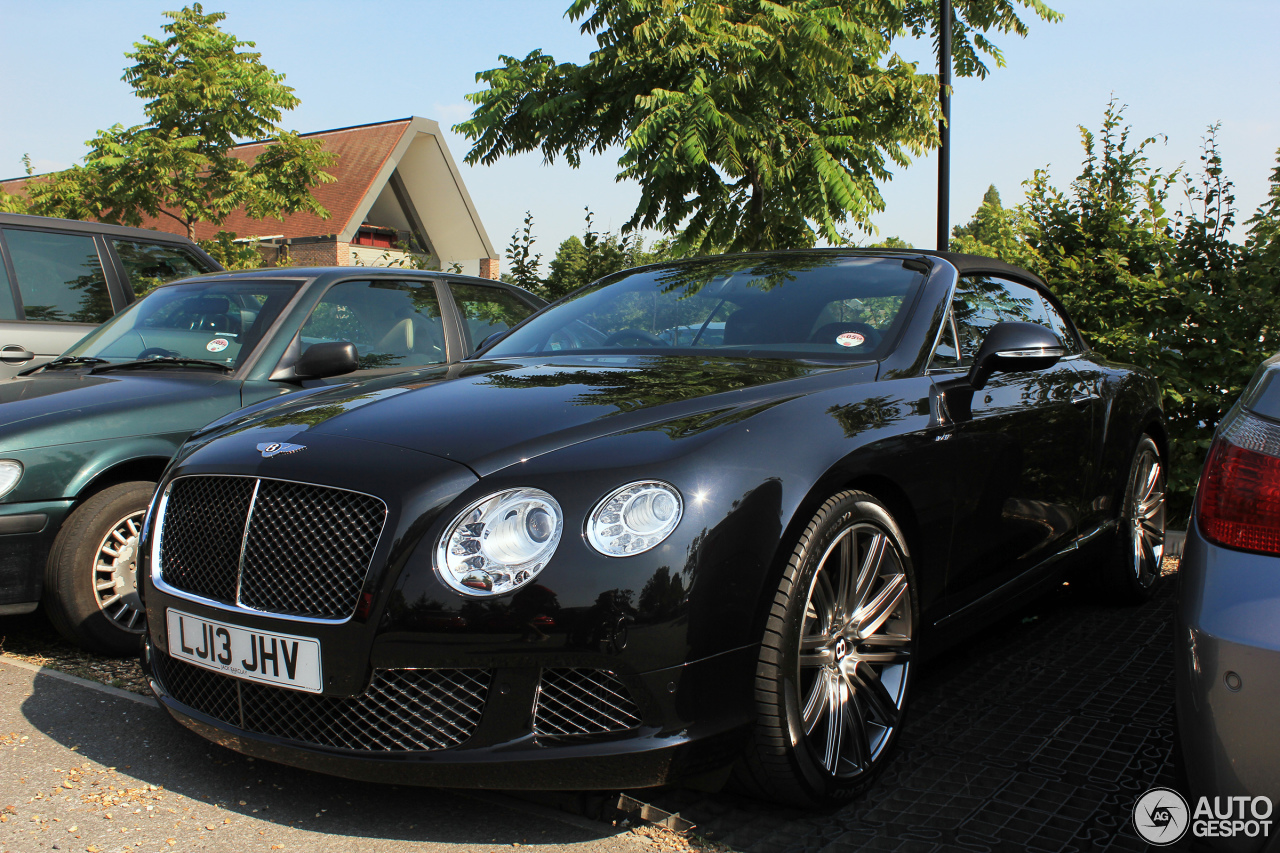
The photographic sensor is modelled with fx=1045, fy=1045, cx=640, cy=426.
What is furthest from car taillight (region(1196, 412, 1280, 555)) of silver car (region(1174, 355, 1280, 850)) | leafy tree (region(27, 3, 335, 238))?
leafy tree (region(27, 3, 335, 238))

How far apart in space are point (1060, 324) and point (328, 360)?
3343 mm

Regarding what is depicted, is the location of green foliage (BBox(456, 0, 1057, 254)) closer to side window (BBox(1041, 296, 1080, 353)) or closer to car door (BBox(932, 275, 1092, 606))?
side window (BBox(1041, 296, 1080, 353))

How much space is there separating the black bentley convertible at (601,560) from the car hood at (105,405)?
1297 mm

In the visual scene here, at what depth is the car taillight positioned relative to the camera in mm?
1842

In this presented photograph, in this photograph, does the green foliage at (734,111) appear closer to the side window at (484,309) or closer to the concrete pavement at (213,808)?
the side window at (484,309)

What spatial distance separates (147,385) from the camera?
4566 millimetres

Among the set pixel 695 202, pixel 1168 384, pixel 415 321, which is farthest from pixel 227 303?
pixel 695 202

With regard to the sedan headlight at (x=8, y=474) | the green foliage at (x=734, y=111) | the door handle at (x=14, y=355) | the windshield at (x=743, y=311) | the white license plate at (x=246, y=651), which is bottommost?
the white license plate at (x=246, y=651)

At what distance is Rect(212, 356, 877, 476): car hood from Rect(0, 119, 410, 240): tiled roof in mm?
26631

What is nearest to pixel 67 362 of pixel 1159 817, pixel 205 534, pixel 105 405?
pixel 105 405

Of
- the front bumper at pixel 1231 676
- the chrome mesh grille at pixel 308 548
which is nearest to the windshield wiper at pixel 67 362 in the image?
the chrome mesh grille at pixel 308 548

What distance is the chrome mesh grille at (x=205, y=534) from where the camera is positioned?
8.75 ft

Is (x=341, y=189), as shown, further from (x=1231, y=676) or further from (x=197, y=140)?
(x=1231, y=676)

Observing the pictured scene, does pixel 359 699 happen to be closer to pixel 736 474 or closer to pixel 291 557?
pixel 291 557
